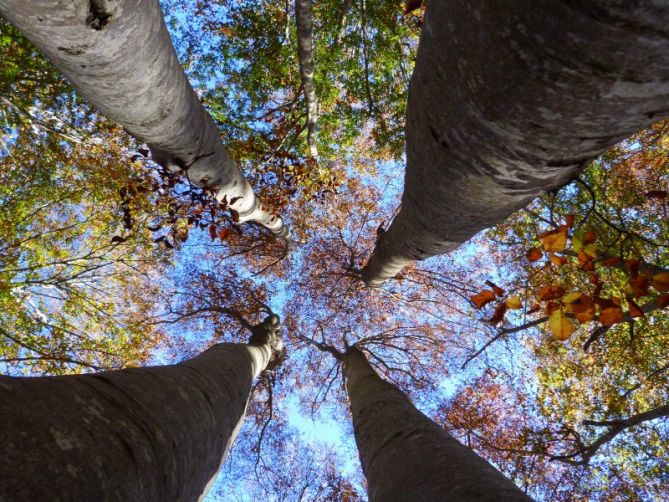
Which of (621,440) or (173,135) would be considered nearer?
(173,135)

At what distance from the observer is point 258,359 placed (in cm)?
474

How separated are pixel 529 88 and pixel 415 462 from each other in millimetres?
1842

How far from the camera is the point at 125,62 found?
1.58m

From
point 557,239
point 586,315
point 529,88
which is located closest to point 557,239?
point 557,239

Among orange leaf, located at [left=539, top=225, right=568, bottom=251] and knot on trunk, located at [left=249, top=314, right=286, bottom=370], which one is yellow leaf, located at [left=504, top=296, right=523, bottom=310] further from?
knot on trunk, located at [left=249, top=314, right=286, bottom=370]

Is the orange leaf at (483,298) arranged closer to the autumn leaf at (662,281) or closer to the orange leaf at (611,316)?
the orange leaf at (611,316)

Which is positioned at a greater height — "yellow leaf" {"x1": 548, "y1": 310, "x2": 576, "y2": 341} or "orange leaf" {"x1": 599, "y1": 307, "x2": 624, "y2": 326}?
"orange leaf" {"x1": 599, "y1": 307, "x2": 624, "y2": 326}

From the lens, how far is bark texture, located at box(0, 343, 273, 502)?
2.97ft

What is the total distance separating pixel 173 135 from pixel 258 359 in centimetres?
Result: 329

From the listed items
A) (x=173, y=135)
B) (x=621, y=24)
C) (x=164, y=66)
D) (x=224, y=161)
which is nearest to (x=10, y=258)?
(x=224, y=161)

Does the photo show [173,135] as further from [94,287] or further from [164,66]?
[94,287]

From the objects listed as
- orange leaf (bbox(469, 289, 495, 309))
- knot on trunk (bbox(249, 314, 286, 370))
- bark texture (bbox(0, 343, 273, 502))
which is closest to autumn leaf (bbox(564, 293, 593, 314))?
orange leaf (bbox(469, 289, 495, 309))

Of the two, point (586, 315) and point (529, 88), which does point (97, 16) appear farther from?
point (586, 315)

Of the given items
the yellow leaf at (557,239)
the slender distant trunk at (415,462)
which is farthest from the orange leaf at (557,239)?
the slender distant trunk at (415,462)
